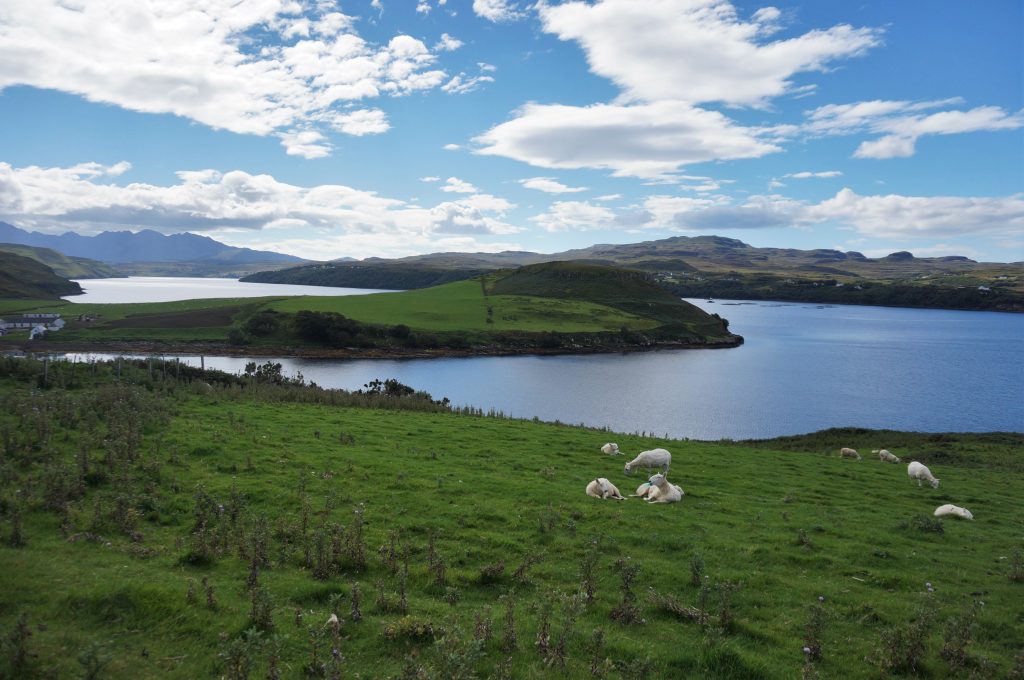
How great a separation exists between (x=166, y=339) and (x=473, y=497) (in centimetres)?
10131

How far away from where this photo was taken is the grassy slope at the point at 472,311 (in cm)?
12043

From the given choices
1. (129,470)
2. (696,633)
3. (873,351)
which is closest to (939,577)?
(696,633)

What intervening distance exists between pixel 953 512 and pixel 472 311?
390 feet

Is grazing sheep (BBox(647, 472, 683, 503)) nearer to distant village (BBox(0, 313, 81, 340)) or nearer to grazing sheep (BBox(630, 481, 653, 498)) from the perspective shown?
grazing sheep (BBox(630, 481, 653, 498))

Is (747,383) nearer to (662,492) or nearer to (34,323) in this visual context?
(662,492)

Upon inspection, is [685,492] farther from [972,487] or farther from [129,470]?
[129,470]

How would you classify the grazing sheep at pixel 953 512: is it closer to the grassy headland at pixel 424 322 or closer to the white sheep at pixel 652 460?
the white sheep at pixel 652 460

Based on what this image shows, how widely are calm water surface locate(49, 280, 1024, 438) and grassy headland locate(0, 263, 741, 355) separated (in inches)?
378

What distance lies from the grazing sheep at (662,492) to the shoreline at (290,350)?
83530mm

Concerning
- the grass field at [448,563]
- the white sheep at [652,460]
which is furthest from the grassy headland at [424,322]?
the grass field at [448,563]

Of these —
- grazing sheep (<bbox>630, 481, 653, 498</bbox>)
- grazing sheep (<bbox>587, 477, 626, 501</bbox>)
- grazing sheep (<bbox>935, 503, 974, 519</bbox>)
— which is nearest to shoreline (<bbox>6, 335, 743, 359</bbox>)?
grazing sheep (<bbox>630, 481, 653, 498</bbox>)

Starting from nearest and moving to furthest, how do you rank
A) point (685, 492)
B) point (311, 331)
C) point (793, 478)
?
point (685, 492) → point (793, 478) → point (311, 331)

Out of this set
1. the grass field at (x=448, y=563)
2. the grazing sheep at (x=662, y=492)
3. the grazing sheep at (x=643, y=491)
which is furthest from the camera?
the grazing sheep at (x=643, y=491)

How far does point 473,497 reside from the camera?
609 inches
